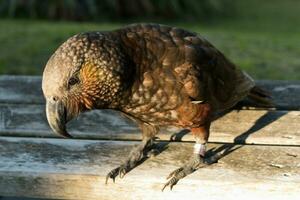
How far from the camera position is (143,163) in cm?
249

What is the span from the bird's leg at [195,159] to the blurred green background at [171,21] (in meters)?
3.05

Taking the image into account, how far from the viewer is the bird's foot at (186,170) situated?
228cm

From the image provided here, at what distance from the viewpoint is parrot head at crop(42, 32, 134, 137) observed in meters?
2.16

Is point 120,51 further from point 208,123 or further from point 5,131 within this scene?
point 5,131

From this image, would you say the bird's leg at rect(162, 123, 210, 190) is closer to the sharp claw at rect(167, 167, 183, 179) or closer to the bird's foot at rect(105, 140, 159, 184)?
the sharp claw at rect(167, 167, 183, 179)

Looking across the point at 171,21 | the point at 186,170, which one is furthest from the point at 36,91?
the point at 171,21

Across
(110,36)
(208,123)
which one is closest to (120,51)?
(110,36)

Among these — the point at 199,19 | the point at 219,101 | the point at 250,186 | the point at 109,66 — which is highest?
the point at 109,66

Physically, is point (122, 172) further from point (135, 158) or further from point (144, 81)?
point (144, 81)

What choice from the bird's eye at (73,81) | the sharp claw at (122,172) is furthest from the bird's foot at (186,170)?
the bird's eye at (73,81)

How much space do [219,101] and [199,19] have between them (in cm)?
618

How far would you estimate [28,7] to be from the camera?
8320 mm

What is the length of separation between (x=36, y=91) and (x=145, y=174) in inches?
43.2

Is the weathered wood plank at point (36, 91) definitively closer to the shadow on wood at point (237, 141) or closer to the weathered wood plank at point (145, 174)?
the shadow on wood at point (237, 141)
